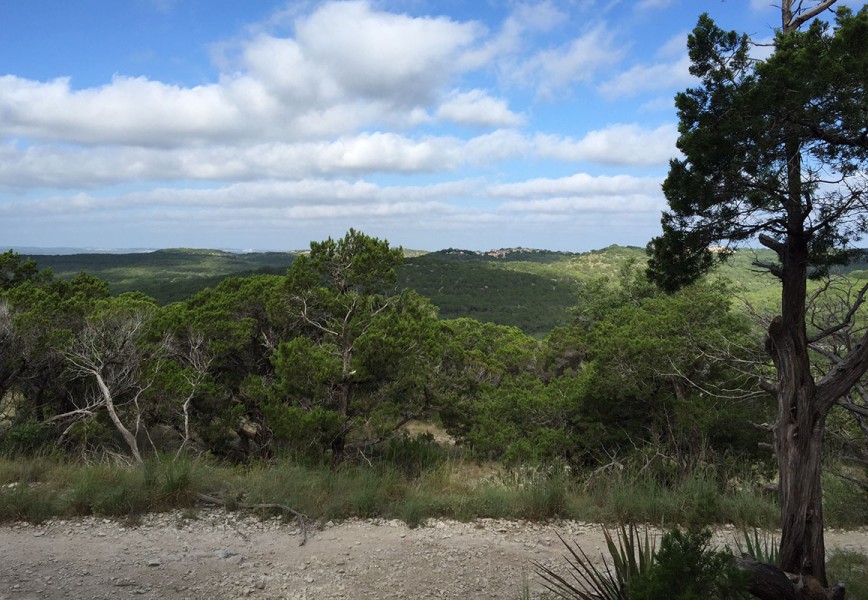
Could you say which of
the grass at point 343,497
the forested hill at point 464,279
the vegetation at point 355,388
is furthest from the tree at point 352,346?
the forested hill at point 464,279

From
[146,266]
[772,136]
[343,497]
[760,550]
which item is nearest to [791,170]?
[772,136]

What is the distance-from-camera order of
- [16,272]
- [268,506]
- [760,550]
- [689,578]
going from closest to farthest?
[689,578] < [760,550] < [268,506] < [16,272]

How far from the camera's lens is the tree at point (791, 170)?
328 cm

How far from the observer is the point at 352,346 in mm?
9969

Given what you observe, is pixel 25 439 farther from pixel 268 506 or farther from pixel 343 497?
pixel 343 497

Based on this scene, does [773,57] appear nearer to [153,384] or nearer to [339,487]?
[339,487]

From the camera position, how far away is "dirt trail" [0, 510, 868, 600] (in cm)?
402

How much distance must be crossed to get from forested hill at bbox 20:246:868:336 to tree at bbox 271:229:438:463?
943 inches

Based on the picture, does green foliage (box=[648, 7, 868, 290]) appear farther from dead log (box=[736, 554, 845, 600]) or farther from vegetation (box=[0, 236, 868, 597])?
vegetation (box=[0, 236, 868, 597])

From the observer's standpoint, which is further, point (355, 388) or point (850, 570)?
point (355, 388)

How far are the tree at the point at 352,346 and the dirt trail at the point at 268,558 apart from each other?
3.95 m

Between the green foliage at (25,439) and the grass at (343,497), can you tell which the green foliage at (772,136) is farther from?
the green foliage at (25,439)

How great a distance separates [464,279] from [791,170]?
70.3 metres

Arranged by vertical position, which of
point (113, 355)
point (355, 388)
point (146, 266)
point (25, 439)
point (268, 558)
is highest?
point (146, 266)
